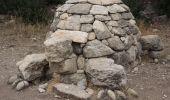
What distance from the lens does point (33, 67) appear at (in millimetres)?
5875

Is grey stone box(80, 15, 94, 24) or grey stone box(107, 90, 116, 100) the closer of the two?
grey stone box(107, 90, 116, 100)

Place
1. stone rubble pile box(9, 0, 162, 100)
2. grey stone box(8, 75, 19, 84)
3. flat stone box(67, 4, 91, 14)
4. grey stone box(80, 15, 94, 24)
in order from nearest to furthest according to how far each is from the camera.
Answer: stone rubble pile box(9, 0, 162, 100)
grey stone box(80, 15, 94, 24)
flat stone box(67, 4, 91, 14)
grey stone box(8, 75, 19, 84)

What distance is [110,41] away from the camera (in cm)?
596

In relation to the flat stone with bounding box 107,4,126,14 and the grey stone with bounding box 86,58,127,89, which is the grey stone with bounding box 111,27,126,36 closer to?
the flat stone with bounding box 107,4,126,14

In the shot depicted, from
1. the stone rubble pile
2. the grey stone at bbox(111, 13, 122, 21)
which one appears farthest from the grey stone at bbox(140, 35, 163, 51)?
the grey stone at bbox(111, 13, 122, 21)

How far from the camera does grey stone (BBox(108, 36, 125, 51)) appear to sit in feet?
19.6

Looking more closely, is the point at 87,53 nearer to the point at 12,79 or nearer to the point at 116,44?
the point at 116,44

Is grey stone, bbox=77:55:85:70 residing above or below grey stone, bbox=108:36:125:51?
below

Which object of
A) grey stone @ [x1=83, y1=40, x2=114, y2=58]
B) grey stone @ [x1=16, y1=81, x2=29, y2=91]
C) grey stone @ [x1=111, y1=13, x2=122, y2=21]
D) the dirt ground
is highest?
grey stone @ [x1=111, y1=13, x2=122, y2=21]

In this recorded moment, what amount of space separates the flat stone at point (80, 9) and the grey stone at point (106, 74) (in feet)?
3.42

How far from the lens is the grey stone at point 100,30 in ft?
19.2

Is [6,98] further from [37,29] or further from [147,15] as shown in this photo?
[147,15]

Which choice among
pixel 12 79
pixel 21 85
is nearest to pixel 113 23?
pixel 21 85

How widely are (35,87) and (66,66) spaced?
77cm
